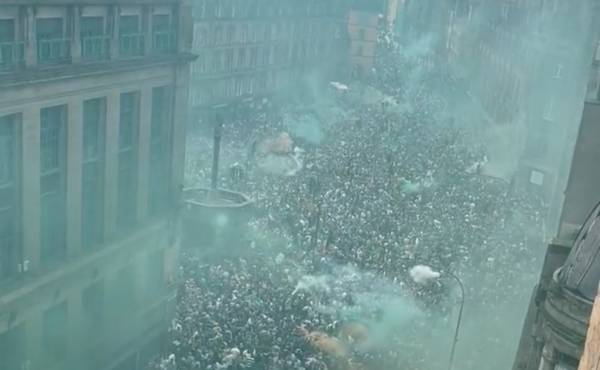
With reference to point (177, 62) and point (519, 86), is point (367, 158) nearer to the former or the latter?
point (519, 86)

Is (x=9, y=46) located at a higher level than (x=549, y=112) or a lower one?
higher

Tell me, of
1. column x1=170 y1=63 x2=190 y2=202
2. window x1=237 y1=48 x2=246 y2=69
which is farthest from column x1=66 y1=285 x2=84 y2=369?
window x1=237 y1=48 x2=246 y2=69

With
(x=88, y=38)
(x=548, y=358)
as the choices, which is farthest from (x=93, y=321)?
(x=548, y=358)

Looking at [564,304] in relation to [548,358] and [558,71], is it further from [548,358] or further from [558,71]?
[558,71]

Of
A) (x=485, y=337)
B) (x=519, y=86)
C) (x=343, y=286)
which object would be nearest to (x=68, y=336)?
(x=343, y=286)

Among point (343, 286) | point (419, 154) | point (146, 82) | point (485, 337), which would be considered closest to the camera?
point (146, 82)

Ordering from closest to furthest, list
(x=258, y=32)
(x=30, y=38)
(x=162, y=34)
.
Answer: (x=30, y=38), (x=162, y=34), (x=258, y=32)
